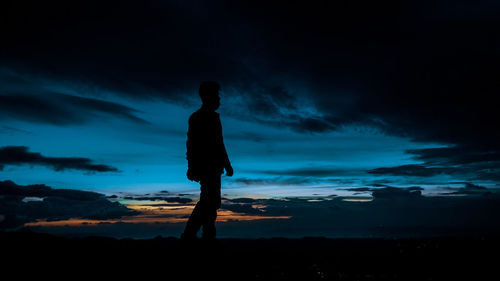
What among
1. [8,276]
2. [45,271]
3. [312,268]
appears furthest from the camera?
[312,268]

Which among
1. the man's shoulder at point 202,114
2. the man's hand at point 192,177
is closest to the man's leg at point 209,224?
the man's hand at point 192,177

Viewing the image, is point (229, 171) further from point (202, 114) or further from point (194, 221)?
→ point (202, 114)

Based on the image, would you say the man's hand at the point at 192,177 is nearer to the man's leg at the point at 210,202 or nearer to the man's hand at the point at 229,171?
the man's leg at the point at 210,202

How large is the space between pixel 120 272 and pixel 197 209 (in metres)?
2.20

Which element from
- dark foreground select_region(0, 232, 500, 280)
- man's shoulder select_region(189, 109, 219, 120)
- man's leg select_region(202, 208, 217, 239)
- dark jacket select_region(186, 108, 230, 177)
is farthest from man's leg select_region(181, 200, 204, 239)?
man's shoulder select_region(189, 109, 219, 120)

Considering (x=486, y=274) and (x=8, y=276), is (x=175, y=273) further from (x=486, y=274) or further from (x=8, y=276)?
(x=486, y=274)

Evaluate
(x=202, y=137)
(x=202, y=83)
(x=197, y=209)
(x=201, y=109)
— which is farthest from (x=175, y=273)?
(x=202, y=83)

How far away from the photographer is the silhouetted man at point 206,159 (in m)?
7.29

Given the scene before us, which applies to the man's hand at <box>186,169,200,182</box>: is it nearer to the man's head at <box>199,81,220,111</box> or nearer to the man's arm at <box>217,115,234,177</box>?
the man's arm at <box>217,115,234,177</box>

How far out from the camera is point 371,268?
6.50 meters

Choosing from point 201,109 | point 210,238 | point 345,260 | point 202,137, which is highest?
point 201,109

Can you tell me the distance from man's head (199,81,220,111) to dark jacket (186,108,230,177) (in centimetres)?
17

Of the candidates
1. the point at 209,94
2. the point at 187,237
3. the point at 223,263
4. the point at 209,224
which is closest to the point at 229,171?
the point at 209,224

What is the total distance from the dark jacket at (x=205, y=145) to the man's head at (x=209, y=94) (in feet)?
0.57
